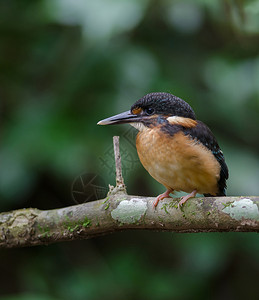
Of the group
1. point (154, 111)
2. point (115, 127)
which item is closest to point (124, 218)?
point (154, 111)

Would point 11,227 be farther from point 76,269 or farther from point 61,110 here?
point 76,269

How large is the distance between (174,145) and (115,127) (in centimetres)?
83

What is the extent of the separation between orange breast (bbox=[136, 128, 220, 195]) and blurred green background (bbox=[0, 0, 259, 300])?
483 millimetres

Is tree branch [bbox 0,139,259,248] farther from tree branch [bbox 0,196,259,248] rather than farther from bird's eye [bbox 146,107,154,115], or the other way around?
bird's eye [bbox 146,107,154,115]

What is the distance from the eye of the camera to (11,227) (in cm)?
222

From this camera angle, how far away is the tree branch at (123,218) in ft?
5.79

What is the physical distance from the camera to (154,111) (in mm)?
2477

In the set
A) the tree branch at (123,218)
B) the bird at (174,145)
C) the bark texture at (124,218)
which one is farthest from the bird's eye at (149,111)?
the bark texture at (124,218)

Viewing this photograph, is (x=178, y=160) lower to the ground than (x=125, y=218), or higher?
higher

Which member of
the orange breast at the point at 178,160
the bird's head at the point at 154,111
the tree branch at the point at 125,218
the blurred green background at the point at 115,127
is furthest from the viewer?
the blurred green background at the point at 115,127

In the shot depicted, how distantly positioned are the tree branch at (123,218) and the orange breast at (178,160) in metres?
0.26

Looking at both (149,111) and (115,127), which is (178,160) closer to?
(149,111)

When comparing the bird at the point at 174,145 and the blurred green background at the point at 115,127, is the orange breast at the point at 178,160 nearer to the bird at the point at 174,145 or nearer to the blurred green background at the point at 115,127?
the bird at the point at 174,145

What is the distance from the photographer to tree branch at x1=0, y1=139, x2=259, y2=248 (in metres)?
1.76
